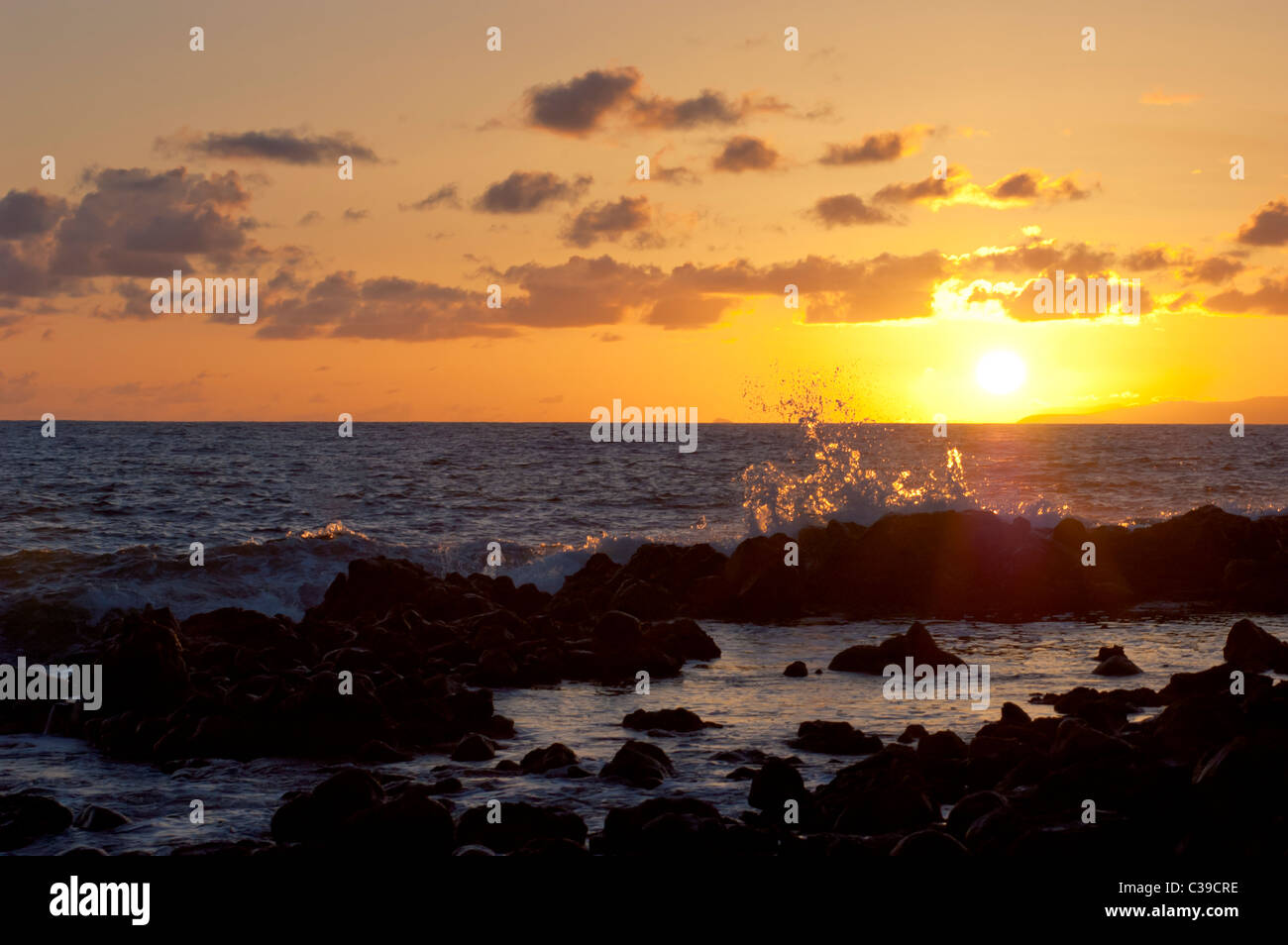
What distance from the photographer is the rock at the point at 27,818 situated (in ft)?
28.1

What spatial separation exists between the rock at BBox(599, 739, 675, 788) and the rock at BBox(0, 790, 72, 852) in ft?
14.1

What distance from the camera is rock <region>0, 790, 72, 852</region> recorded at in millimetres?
8570

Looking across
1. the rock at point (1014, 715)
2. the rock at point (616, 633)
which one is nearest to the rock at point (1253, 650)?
the rock at point (1014, 715)

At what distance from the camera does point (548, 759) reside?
34.6 ft

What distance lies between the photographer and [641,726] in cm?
1238

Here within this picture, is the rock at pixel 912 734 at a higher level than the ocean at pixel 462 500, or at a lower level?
lower

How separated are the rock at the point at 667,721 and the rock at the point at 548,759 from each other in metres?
1.72

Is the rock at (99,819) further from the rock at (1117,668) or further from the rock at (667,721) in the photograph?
the rock at (1117,668)

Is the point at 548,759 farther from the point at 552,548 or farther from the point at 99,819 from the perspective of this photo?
the point at 552,548

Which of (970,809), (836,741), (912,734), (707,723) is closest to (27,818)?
(707,723)
